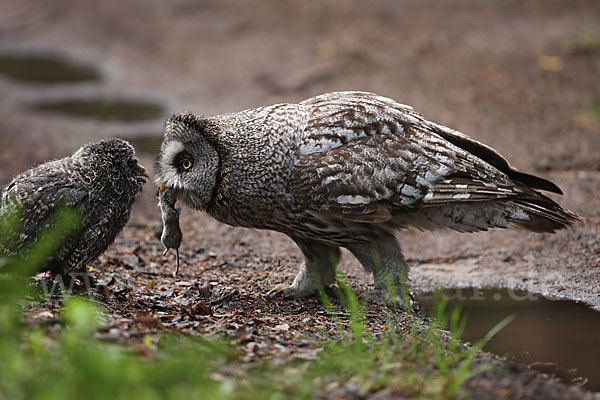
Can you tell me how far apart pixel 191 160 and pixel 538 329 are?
120 inches

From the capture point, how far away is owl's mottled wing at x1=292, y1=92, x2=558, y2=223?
5.78 meters

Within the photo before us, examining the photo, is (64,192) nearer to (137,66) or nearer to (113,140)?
(113,140)

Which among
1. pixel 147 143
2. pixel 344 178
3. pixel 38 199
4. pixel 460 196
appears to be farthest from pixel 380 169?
pixel 147 143

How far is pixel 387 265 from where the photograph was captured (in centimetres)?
618

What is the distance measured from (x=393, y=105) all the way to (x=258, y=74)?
7158mm

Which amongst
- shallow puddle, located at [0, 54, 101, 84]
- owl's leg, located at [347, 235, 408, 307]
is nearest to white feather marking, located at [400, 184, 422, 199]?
owl's leg, located at [347, 235, 408, 307]

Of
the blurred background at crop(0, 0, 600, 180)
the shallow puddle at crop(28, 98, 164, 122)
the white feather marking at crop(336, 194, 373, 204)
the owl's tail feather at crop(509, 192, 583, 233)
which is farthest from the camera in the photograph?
the shallow puddle at crop(28, 98, 164, 122)

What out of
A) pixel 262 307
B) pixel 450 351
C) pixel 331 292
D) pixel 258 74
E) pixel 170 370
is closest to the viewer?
pixel 170 370

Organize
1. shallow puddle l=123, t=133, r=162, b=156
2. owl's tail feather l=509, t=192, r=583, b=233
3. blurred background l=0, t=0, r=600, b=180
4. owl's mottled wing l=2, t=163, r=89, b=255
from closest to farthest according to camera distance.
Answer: owl's mottled wing l=2, t=163, r=89, b=255
owl's tail feather l=509, t=192, r=583, b=233
shallow puddle l=123, t=133, r=162, b=156
blurred background l=0, t=0, r=600, b=180

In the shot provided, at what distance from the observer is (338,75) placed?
12.5 m

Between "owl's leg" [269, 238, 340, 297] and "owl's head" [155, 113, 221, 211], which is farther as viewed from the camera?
"owl's leg" [269, 238, 340, 297]

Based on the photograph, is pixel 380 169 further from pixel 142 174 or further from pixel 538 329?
pixel 142 174

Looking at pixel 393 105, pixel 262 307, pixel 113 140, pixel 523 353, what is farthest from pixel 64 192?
pixel 523 353

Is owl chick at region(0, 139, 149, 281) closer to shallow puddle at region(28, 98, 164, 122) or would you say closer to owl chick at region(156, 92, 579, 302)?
owl chick at region(156, 92, 579, 302)
